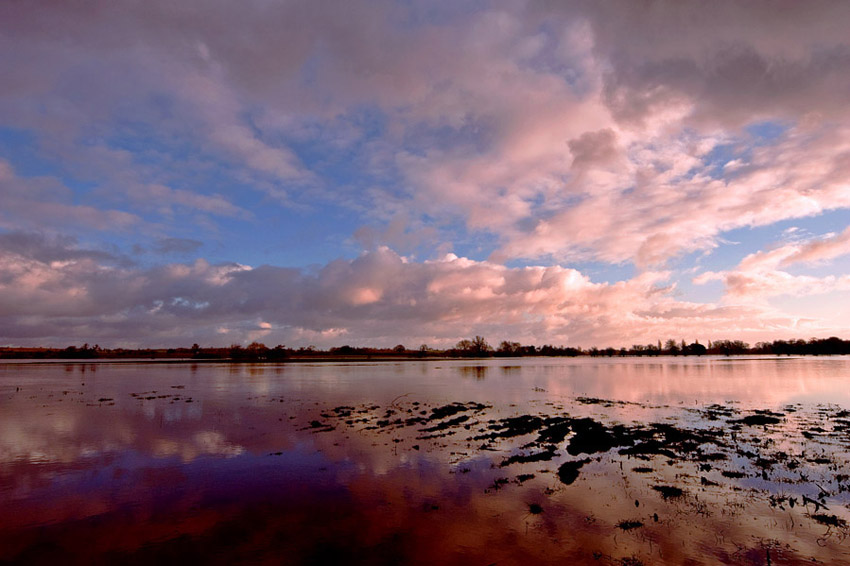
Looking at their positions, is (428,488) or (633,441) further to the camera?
(633,441)

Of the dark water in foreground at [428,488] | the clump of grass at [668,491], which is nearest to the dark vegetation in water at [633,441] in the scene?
the clump of grass at [668,491]

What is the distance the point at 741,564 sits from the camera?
37.8 feet

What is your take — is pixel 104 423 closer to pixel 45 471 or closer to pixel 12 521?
pixel 45 471

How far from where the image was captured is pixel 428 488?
60.4 ft

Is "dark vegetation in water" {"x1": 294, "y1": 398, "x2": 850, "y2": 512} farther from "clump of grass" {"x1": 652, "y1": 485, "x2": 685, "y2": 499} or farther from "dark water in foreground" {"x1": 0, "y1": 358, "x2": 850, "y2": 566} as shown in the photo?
"dark water in foreground" {"x1": 0, "y1": 358, "x2": 850, "y2": 566}

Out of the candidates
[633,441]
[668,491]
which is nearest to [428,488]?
[668,491]

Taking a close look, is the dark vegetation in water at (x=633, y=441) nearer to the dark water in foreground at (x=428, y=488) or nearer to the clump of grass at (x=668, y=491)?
the clump of grass at (x=668, y=491)

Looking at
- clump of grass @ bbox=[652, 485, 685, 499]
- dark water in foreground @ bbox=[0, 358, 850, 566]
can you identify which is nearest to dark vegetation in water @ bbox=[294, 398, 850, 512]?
clump of grass @ bbox=[652, 485, 685, 499]

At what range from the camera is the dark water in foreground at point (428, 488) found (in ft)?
42.2

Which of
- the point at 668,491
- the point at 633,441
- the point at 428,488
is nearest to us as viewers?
the point at 668,491

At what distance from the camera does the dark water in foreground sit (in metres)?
12.9

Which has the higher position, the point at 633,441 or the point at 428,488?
the point at 428,488

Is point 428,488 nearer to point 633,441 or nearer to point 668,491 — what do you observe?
point 668,491

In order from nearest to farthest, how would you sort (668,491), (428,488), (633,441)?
(668,491) → (428,488) → (633,441)
